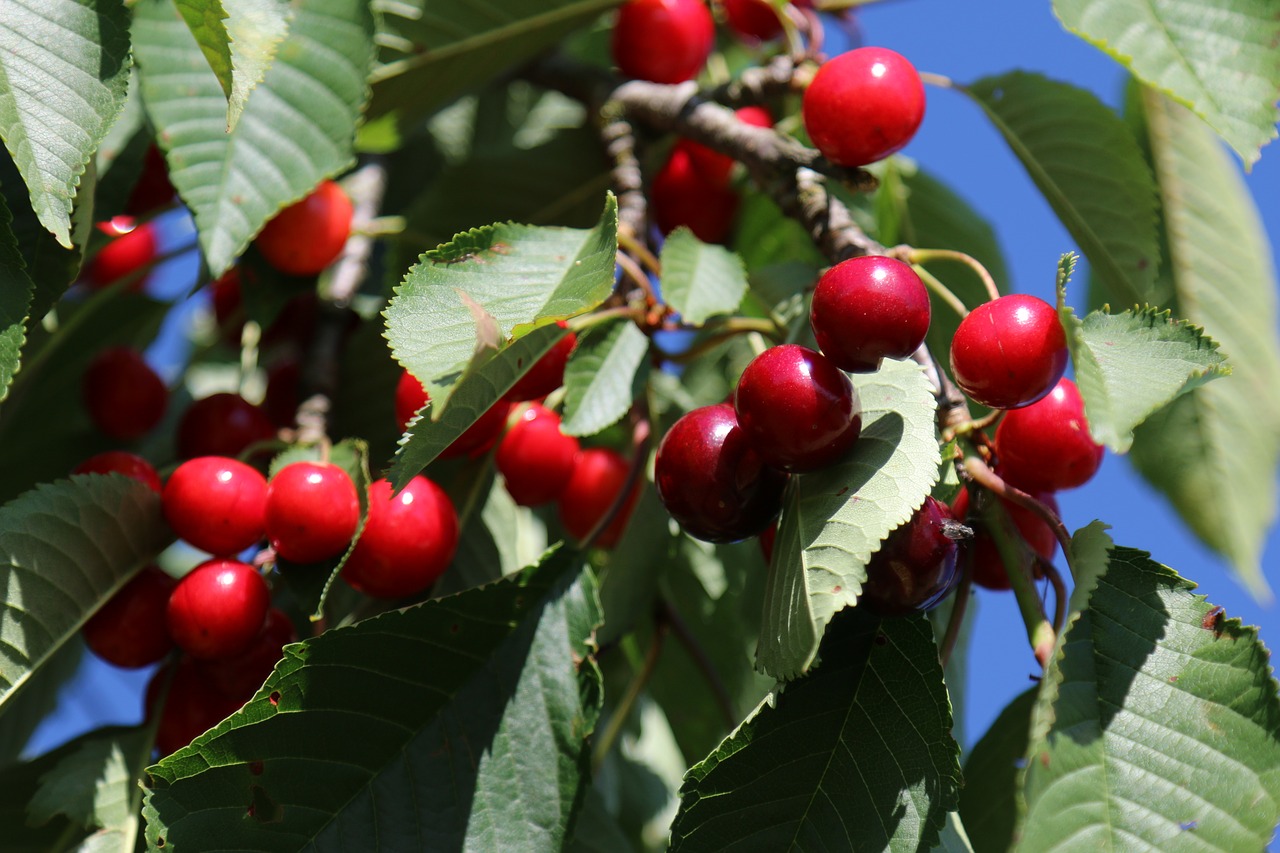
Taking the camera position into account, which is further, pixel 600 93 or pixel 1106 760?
pixel 600 93

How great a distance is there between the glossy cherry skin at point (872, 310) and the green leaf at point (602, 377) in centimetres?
28

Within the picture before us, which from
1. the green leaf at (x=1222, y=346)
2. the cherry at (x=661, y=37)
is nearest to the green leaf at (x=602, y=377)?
the cherry at (x=661, y=37)

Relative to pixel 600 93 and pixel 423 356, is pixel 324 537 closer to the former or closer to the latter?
pixel 423 356

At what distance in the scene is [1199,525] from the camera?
5.79 feet

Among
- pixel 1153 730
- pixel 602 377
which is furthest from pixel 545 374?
pixel 1153 730

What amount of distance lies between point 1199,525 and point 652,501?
3.00 feet

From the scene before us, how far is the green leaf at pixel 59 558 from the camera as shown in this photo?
3.68 ft

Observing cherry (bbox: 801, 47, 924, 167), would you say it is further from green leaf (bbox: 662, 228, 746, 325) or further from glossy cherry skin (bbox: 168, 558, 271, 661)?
glossy cherry skin (bbox: 168, 558, 271, 661)

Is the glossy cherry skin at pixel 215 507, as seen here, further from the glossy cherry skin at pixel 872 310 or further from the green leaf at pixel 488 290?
the glossy cherry skin at pixel 872 310

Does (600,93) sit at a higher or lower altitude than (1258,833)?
higher

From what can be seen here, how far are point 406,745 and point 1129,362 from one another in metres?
0.74

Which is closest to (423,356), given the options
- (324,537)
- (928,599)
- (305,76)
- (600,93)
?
(324,537)

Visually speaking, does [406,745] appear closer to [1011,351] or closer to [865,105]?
[1011,351]

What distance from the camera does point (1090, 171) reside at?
1461 millimetres
